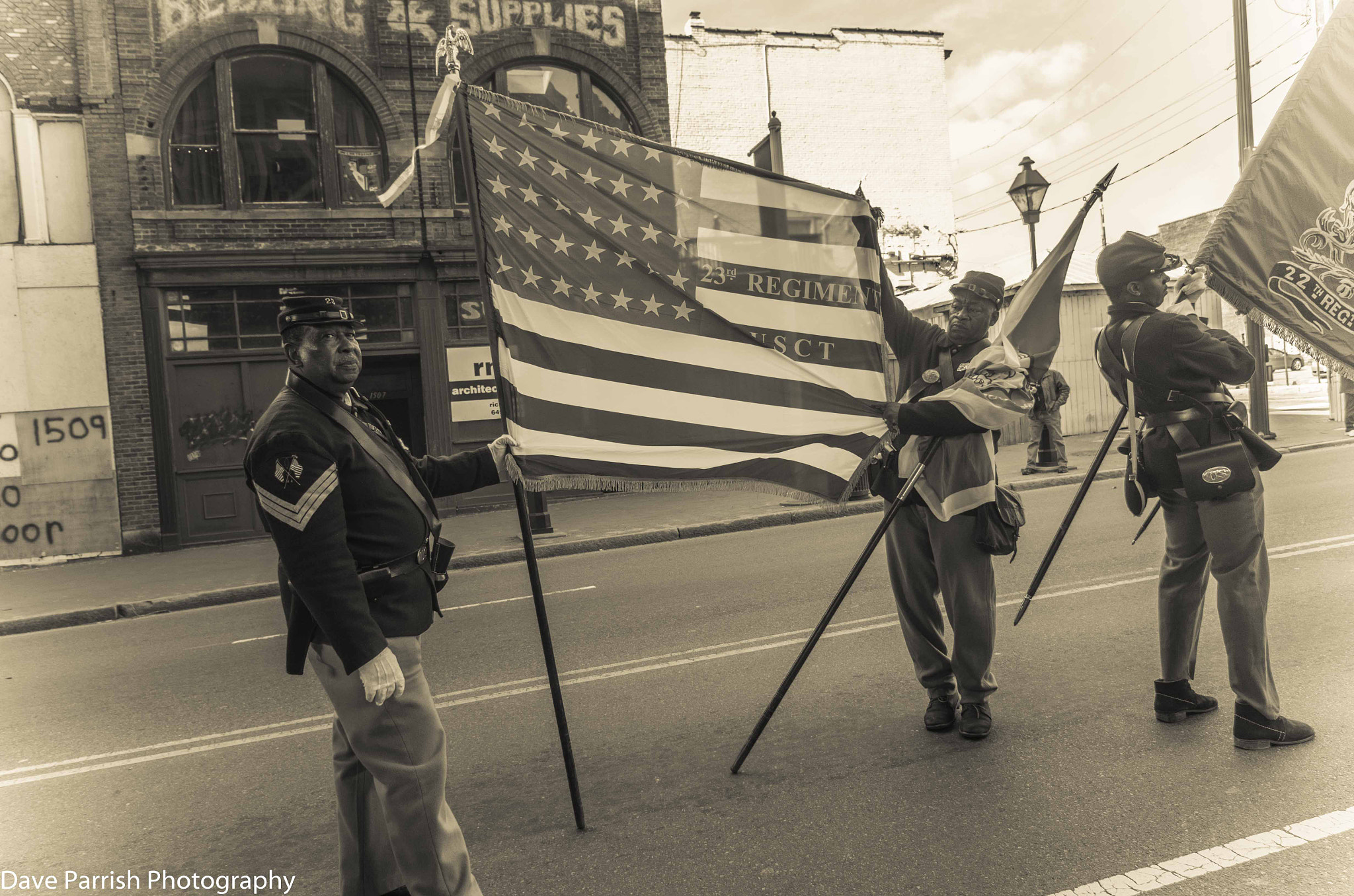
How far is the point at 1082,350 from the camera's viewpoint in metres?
21.3

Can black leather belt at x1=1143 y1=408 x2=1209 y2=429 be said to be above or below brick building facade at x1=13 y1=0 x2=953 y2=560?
below

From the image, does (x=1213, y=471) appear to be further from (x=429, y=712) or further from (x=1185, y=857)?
(x=429, y=712)

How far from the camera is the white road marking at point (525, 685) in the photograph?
17.0ft

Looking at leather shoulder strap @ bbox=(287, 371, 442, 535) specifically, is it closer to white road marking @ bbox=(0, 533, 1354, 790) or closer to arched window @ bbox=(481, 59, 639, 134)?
white road marking @ bbox=(0, 533, 1354, 790)

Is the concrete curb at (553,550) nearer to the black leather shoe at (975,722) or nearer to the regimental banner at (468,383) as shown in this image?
the regimental banner at (468,383)

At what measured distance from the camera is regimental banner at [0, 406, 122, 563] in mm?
14461

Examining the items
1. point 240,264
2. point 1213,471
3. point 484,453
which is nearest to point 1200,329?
point 1213,471

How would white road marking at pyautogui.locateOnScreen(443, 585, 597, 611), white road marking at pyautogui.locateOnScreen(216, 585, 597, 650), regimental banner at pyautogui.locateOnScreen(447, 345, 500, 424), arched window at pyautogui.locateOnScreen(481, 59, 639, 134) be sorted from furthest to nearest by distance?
arched window at pyautogui.locateOnScreen(481, 59, 639, 134), regimental banner at pyautogui.locateOnScreen(447, 345, 500, 424), white road marking at pyautogui.locateOnScreen(443, 585, 597, 611), white road marking at pyautogui.locateOnScreen(216, 585, 597, 650)

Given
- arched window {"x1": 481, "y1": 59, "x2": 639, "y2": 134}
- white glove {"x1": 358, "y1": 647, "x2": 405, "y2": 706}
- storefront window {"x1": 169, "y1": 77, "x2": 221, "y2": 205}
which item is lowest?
white glove {"x1": 358, "y1": 647, "x2": 405, "y2": 706}

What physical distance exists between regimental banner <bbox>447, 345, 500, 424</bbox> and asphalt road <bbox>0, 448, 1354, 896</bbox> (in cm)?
861

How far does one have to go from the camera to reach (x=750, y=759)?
14.5 feet

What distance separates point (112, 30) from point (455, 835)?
16.2 meters

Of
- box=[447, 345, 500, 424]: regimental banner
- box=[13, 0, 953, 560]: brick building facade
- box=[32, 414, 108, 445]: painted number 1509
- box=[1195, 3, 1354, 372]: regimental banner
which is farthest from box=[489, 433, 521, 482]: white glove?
box=[32, 414, 108, 445]: painted number 1509

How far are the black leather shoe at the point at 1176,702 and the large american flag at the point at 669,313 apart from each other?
5.61 ft
